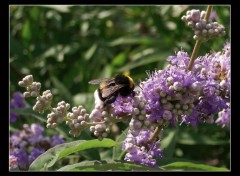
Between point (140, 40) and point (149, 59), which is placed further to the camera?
point (140, 40)

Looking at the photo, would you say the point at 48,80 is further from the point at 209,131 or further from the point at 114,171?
the point at 114,171

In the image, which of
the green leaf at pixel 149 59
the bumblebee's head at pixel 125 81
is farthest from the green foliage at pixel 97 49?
the bumblebee's head at pixel 125 81

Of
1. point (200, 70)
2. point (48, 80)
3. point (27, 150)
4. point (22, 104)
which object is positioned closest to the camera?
point (200, 70)

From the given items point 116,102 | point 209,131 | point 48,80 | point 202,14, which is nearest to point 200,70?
point 202,14

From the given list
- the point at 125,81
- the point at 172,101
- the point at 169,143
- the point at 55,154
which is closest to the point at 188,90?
the point at 172,101

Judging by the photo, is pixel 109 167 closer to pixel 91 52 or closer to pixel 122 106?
pixel 122 106

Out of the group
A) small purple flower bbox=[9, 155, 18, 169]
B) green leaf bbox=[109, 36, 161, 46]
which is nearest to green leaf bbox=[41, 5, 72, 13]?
green leaf bbox=[109, 36, 161, 46]

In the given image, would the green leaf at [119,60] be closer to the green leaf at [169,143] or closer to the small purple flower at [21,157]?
the green leaf at [169,143]
